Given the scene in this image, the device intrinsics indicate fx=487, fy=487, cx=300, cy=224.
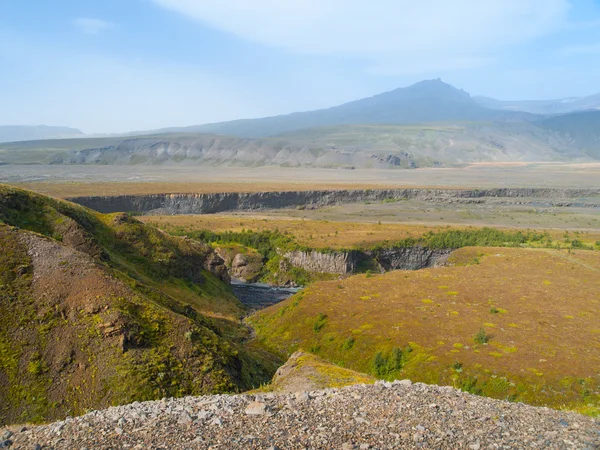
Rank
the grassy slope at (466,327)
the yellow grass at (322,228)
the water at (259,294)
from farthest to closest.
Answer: the yellow grass at (322,228) → the water at (259,294) → the grassy slope at (466,327)

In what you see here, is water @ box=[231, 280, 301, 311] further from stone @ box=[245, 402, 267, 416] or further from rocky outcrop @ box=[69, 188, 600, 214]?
rocky outcrop @ box=[69, 188, 600, 214]

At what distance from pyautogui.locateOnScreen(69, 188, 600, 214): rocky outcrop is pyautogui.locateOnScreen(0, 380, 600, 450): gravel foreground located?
92060 millimetres

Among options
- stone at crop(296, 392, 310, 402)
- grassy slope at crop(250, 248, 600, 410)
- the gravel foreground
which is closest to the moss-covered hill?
the gravel foreground

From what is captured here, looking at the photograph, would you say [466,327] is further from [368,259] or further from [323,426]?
[368,259]

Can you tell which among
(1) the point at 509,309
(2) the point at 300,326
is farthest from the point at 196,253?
(1) the point at 509,309

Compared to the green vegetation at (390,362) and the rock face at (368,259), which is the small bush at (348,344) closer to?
the green vegetation at (390,362)

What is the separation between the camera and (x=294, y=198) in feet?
406

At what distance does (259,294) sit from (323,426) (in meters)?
47.5

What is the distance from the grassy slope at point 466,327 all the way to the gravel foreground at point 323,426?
1171 cm

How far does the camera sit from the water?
53.9 meters

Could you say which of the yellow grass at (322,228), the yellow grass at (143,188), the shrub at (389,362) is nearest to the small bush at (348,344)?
the shrub at (389,362)

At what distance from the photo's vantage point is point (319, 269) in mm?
67188

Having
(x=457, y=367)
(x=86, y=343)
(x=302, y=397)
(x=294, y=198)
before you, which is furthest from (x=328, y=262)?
(x=294, y=198)

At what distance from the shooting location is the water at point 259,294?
53881 millimetres
